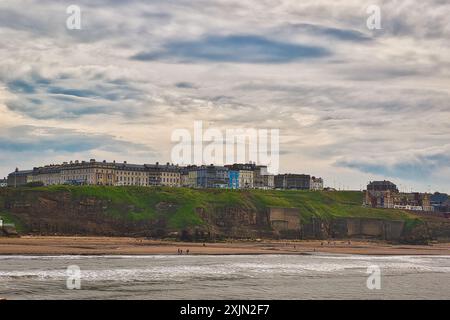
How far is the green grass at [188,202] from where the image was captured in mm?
120062

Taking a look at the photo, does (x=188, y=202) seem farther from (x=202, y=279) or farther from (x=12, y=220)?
(x=202, y=279)

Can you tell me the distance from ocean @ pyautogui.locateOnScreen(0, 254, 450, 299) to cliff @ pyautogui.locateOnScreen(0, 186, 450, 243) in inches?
1677

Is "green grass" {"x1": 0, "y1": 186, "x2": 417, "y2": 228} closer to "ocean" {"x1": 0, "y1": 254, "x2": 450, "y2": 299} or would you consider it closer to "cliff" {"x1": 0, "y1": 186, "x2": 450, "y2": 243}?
"cliff" {"x1": 0, "y1": 186, "x2": 450, "y2": 243}

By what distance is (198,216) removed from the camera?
124 meters

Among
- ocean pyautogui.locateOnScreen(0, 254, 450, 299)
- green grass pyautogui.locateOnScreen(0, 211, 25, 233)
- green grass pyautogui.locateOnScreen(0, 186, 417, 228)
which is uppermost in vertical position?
green grass pyautogui.locateOnScreen(0, 186, 417, 228)

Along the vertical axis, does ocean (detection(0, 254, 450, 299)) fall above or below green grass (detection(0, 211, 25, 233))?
below

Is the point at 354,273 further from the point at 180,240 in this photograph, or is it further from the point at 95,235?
the point at 95,235

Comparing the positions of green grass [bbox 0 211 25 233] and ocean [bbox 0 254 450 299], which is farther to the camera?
green grass [bbox 0 211 25 233]

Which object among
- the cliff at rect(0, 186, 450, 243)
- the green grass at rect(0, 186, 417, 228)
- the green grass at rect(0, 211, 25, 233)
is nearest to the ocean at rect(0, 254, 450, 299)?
the green grass at rect(0, 211, 25, 233)

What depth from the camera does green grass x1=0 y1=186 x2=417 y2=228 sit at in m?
120

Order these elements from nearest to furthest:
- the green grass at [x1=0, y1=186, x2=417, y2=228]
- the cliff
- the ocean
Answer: the ocean < the cliff < the green grass at [x1=0, y1=186, x2=417, y2=228]

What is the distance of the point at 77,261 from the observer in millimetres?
64500

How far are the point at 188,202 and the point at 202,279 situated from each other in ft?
262
